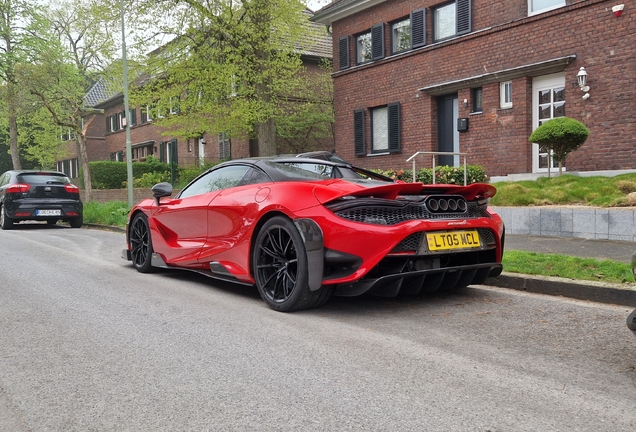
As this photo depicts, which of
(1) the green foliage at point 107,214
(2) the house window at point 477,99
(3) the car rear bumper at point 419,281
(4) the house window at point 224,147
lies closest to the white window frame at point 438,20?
(2) the house window at point 477,99

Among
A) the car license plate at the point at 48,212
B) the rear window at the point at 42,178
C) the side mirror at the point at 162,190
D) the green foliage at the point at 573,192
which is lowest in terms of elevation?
the car license plate at the point at 48,212

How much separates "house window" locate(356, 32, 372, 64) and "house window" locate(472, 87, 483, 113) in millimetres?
4817

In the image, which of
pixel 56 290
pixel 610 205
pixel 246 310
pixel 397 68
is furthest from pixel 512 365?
pixel 397 68

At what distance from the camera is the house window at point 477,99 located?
15.8 m

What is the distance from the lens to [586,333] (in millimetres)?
4008

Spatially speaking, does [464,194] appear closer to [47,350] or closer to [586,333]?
[586,333]

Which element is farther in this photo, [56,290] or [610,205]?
[610,205]

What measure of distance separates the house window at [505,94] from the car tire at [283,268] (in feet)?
38.0

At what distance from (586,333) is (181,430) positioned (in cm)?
285

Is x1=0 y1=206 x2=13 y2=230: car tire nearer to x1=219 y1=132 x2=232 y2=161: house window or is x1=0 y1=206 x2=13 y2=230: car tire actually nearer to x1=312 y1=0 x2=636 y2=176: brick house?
x1=312 y1=0 x2=636 y2=176: brick house

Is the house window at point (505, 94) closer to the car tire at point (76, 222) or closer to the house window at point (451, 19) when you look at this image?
the house window at point (451, 19)

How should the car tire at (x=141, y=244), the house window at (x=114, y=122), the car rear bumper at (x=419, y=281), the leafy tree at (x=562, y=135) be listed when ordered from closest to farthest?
1. the car rear bumper at (x=419, y=281)
2. the car tire at (x=141, y=244)
3. the leafy tree at (x=562, y=135)
4. the house window at (x=114, y=122)

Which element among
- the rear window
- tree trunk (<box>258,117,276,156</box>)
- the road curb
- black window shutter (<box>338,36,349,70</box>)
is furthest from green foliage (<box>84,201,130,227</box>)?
the road curb

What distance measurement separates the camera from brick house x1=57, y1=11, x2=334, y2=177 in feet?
88.3
